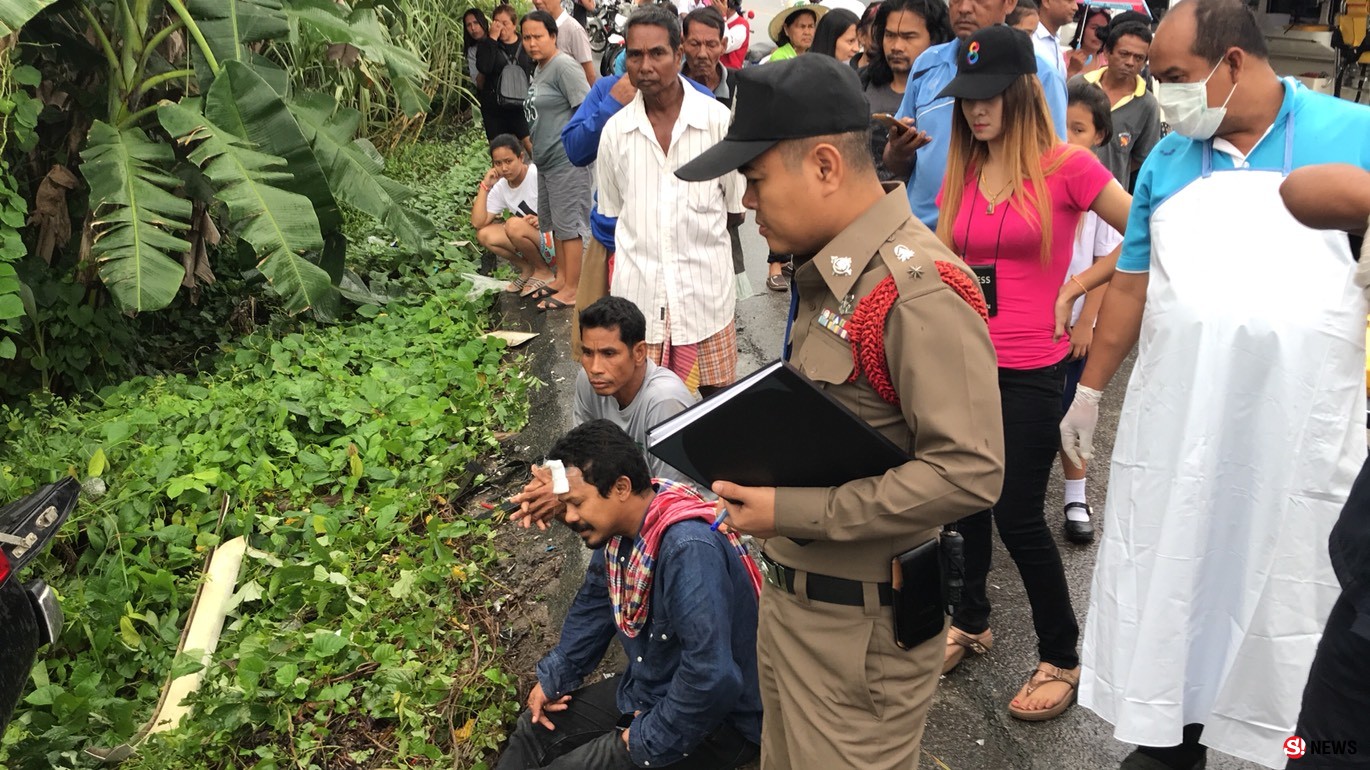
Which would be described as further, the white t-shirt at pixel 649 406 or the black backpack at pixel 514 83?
the black backpack at pixel 514 83

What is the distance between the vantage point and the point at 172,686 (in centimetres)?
388

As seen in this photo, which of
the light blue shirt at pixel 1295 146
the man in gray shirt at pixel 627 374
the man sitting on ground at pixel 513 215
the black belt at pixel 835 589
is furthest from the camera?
the man sitting on ground at pixel 513 215

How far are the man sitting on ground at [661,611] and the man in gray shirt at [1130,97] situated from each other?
142 inches

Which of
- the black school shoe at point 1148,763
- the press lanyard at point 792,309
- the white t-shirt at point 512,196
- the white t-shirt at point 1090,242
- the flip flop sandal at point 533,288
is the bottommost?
the flip flop sandal at point 533,288

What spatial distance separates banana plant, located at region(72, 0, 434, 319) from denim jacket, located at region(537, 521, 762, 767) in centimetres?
378

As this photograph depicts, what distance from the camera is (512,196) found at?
27.9ft

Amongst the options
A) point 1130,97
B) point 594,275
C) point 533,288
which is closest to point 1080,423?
point 594,275

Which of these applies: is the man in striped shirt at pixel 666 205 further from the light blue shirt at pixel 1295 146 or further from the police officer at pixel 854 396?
the police officer at pixel 854 396

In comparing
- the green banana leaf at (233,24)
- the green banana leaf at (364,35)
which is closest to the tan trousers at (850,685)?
Answer: the green banana leaf at (233,24)

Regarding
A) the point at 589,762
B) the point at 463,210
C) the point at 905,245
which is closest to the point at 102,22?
the point at 463,210

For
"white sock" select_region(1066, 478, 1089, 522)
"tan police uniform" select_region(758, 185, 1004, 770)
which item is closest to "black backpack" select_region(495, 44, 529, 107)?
"white sock" select_region(1066, 478, 1089, 522)

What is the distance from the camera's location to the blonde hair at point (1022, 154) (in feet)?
10.6

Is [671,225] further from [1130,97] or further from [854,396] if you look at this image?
[1130,97]

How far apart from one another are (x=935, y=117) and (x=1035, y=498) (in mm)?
1595
